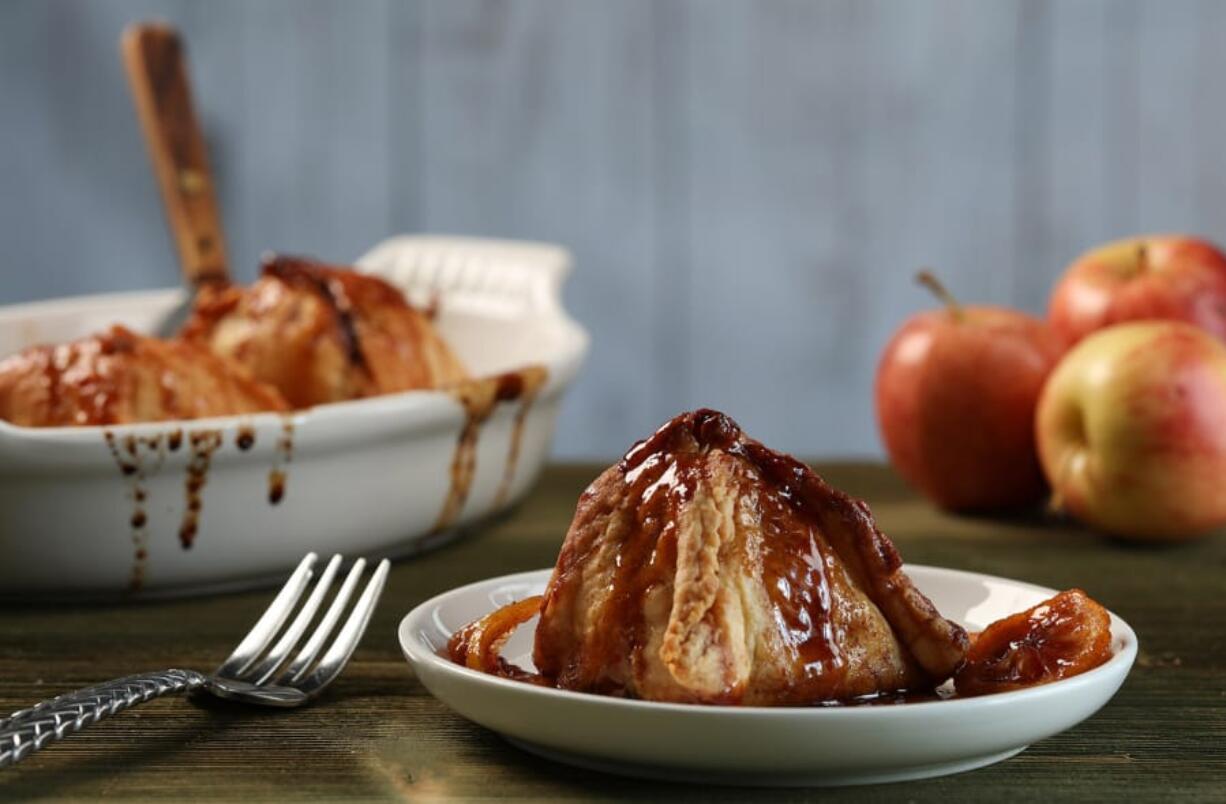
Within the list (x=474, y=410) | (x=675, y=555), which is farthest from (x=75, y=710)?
(x=474, y=410)

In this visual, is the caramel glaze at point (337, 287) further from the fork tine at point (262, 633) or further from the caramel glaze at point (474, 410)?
the fork tine at point (262, 633)

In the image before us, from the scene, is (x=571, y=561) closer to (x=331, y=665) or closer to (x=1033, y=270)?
(x=331, y=665)

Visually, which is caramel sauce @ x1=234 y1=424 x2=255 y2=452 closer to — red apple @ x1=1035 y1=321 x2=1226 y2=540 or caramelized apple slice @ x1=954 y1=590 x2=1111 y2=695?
caramelized apple slice @ x1=954 y1=590 x2=1111 y2=695

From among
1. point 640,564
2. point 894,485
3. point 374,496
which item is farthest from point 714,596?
point 894,485

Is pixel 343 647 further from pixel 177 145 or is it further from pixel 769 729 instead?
pixel 177 145

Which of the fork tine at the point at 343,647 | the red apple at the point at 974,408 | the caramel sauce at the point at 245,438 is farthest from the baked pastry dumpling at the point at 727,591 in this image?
the red apple at the point at 974,408
